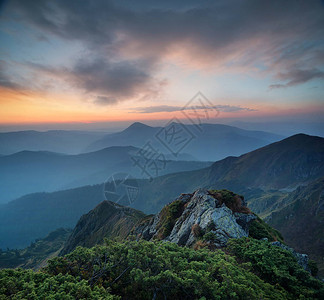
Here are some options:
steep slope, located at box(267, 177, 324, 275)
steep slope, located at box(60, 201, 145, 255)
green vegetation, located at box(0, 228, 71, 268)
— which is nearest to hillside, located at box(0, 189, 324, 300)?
steep slope, located at box(267, 177, 324, 275)

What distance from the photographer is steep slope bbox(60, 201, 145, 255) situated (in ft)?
240

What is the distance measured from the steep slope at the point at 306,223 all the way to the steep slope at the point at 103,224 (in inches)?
2594

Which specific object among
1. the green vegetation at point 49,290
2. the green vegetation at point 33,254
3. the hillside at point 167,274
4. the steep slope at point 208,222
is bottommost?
the green vegetation at point 33,254

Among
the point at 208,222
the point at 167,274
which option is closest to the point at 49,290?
the point at 167,274

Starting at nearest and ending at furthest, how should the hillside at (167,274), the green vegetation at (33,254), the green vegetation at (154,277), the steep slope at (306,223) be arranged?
1. the green vegetation at (154,277)
2. the hillside at (167,274)
3. the steep slope at (306,223)
4. the green vegetation at (33,254)

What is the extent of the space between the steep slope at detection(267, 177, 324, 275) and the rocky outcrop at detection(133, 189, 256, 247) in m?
50.3

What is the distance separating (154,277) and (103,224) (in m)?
87.2

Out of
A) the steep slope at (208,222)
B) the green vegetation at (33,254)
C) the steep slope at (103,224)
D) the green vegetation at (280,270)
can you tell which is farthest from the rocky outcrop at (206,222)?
the green vegetation at (33,254)

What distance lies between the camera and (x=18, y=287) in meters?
8.27

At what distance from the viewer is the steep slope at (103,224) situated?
7306cm

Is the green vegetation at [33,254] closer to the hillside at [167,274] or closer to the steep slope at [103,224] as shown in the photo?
the steep slope at [103,224]

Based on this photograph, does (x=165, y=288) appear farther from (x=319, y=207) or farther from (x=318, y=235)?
(x=319, y=207)

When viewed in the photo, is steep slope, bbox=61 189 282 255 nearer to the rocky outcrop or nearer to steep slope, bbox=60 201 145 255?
the rocky outcrop

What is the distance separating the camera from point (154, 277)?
8711mm
